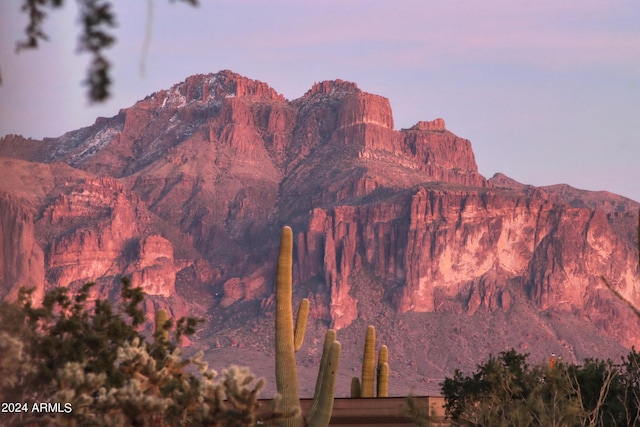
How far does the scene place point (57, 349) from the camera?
2755 cm

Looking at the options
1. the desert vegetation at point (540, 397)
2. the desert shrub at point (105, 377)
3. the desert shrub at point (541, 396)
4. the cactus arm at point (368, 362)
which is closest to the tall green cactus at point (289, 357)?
the desert vegetation at point (540, 397)

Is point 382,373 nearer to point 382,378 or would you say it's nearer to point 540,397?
point 382,378

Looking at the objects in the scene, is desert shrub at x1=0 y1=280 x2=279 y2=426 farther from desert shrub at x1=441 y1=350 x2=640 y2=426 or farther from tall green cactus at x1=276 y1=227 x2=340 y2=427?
desert shrub at x1=441 y1=350 x2=640 y2=426

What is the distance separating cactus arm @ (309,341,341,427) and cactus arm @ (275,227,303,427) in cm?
77

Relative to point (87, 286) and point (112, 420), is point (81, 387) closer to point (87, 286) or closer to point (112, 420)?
point (112, 420)

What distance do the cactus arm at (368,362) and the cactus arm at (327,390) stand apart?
6520 mm

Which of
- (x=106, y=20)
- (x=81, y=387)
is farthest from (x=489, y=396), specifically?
(x=106, y=20)

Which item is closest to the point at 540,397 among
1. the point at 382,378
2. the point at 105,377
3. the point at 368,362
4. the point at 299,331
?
the point at 299,331

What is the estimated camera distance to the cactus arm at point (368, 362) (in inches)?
1810

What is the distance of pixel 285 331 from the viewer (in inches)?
1438

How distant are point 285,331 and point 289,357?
93 centimetres

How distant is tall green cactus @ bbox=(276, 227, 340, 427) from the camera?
35.5 meters

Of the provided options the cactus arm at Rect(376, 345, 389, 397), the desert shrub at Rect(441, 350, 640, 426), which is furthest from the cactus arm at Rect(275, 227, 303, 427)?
the cactus arm at Rect(376, 345, 389, 397)

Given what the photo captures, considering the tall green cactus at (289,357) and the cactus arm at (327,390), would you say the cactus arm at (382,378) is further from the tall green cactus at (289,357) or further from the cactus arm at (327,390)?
the cactus arm at (327,390)
